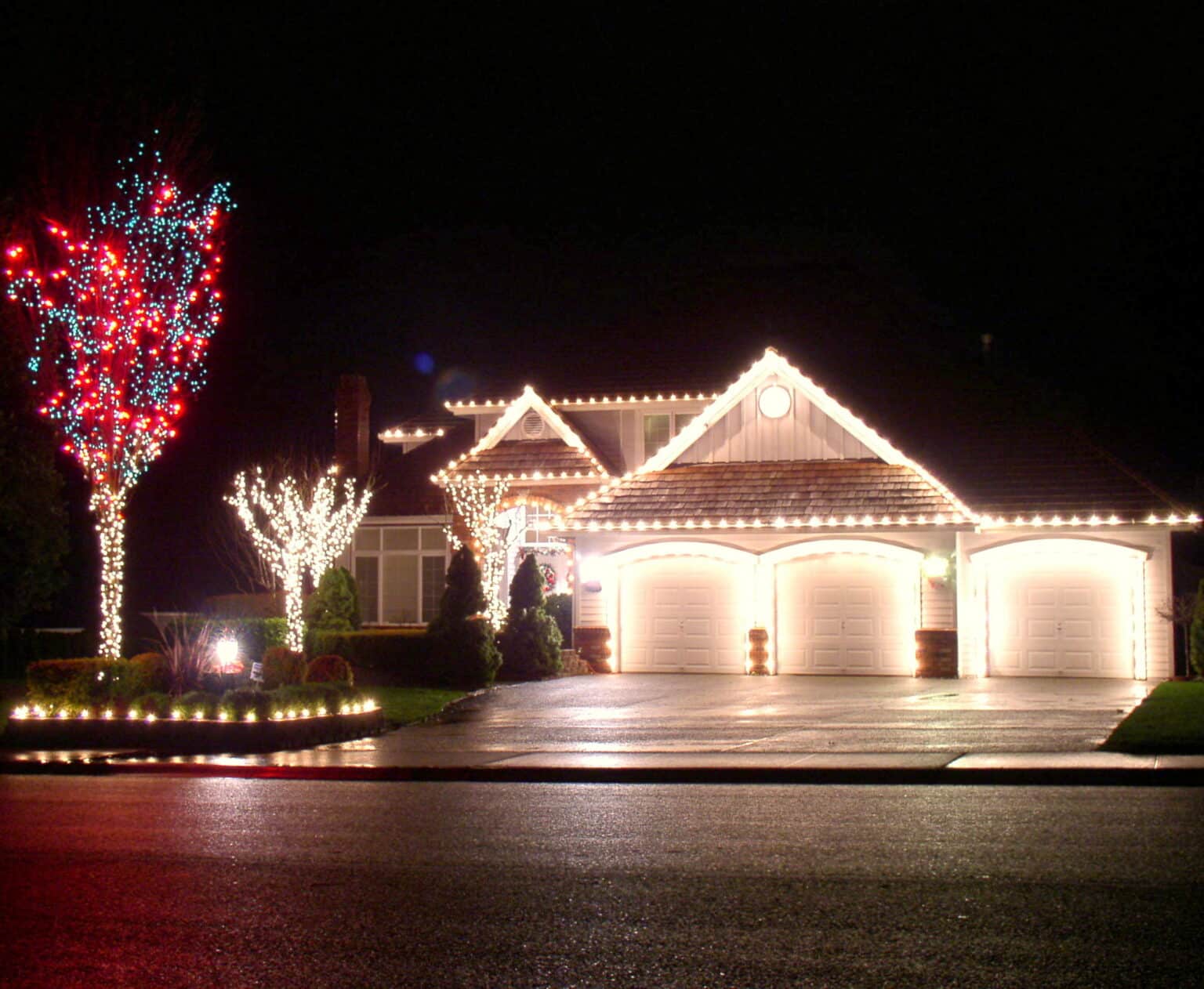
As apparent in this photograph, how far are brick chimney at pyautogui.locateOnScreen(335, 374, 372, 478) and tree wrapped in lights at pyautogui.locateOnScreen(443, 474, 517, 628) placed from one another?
553 cm

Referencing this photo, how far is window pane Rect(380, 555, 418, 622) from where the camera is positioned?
1359 inches

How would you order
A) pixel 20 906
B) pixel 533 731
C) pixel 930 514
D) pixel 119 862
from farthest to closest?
pixel 930 514
pixel 533 731
pixel 119 862
pixel 20 906

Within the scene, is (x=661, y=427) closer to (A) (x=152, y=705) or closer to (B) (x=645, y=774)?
(A) (x=152, y=705)

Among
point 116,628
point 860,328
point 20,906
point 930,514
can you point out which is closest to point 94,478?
point 116,628

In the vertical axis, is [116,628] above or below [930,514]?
below

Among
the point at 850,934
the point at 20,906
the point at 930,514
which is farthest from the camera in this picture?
the point at 930,514

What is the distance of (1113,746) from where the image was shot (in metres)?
15.1

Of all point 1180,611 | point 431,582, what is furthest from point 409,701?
point 1180,611

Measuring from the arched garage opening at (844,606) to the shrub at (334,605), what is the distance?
941cm

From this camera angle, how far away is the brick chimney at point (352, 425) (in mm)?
36531

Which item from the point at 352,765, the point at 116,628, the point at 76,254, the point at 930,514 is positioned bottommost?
the point at 352,765

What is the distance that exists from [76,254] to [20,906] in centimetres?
1346

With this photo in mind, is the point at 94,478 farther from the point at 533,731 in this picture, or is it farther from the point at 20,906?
the point at 20,906

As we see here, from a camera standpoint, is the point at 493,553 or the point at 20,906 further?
the point at 493,553
